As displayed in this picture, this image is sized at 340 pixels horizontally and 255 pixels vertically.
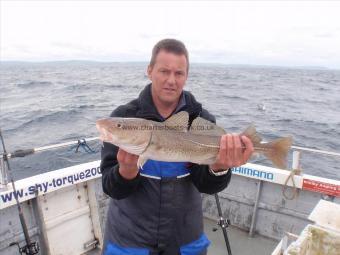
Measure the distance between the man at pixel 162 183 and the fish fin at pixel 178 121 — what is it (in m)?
0.14

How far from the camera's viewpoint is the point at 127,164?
2867mm

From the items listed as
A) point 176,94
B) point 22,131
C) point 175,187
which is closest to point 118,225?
point 175,187

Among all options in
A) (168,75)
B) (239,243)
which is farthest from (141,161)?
(239,243)

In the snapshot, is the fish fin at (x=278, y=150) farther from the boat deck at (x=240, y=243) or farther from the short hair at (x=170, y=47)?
the boat deck at (x=240, y=243)

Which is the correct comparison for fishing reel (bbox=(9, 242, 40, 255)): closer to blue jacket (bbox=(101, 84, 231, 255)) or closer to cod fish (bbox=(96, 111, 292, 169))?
blue jacket (bbox=(101, 84, 231, 255))

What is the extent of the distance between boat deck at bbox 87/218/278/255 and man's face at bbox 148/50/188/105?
3.92 metres

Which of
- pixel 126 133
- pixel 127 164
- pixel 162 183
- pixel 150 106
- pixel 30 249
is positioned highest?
pixel 150 106

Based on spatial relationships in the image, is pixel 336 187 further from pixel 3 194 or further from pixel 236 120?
pixel 236 120

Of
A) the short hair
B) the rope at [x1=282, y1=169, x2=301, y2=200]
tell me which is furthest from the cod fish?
the rope at [x1=282, y1=169, x2=301, y2=200]

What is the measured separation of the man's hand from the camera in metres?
3.12

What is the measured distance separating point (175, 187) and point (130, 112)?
0.84 metres

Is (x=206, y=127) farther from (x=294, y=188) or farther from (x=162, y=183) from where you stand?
(x=294, y=188)

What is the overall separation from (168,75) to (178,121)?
44cm

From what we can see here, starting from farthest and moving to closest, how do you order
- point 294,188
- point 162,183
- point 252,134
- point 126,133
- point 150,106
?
point 294,188, point 252,134, point 150,106, point 162,183, point 126,133
